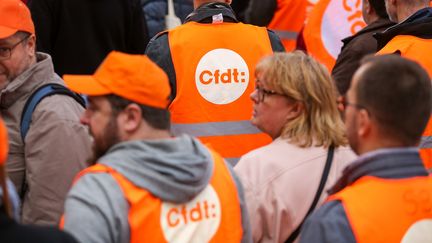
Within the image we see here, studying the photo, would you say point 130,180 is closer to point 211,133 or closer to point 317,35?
point 211,133

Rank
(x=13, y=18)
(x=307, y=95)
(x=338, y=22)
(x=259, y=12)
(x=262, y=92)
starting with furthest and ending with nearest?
1. (x=259, y=12)
2. (x=338, y=22)
3. (x=13, y=18)
4. (x=262, y=92)
5. (x=307, y=95)

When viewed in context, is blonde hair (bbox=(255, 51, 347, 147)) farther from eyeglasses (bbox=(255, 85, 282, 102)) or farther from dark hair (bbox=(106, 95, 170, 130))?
dark hair (bbox=(106, 95, 170, 130))

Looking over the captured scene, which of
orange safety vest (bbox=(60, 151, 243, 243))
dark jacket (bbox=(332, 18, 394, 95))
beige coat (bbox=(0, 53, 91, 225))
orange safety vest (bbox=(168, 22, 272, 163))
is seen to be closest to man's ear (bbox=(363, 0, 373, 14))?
dark jacket (bbox=(332, 18, 394, 95))

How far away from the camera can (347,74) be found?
6.16 m

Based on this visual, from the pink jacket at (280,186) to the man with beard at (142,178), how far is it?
0.82 ft

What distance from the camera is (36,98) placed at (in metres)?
4.58

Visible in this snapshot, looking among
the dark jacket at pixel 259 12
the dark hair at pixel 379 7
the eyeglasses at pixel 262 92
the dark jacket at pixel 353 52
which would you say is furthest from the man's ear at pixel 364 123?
the dark jacket at pixel 259 12

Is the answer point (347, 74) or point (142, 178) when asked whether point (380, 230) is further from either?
point (347, 74)

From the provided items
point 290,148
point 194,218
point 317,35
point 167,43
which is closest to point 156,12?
point 317,35

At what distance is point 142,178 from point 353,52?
117 inches

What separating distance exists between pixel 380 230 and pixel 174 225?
79cm

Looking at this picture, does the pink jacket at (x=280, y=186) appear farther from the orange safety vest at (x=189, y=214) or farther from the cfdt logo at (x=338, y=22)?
the cfdt logo at (x=338, y=22)

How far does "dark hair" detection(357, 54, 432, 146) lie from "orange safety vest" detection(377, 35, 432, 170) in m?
1.93

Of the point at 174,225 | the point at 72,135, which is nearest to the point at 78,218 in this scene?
the point at 174,225
